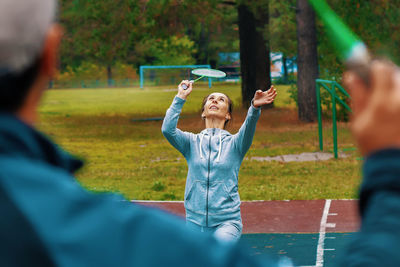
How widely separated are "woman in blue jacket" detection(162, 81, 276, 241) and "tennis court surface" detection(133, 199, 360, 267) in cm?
217

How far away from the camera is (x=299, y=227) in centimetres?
995

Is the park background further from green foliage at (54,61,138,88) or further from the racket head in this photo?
green foliage at (54,61,138,88)

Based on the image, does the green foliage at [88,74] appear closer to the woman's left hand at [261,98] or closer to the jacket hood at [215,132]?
the jacket hood at [215,132]

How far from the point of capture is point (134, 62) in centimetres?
8188

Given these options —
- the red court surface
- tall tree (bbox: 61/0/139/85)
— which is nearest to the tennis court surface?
the red court surface

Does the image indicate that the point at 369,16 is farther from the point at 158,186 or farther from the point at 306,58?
the point at 158,186

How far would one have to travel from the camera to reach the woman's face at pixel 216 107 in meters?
6.55

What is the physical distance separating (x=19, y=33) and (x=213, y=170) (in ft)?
16.7

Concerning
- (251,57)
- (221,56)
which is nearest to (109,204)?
(251,57)

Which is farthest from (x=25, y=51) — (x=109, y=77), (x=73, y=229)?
(x=109, y=77)

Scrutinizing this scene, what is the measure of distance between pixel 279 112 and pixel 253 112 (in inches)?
988

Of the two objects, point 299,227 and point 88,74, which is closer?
point 299,227

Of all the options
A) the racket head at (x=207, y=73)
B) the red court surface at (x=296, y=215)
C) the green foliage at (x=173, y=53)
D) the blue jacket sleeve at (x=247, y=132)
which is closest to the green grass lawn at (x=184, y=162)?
the red court surface at (x=296, y=215)

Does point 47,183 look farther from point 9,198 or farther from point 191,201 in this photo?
point 191,201
